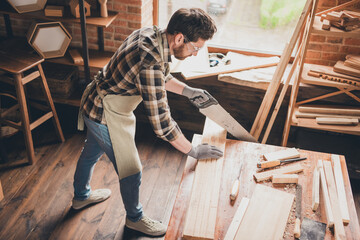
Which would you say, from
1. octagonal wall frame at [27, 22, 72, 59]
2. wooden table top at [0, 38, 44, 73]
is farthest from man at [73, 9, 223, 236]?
octagonal wall frame at [27, 22, 72, 59]

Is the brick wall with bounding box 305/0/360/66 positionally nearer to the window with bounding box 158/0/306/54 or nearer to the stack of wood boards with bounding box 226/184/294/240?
the window with bounding box 158/0/306/54

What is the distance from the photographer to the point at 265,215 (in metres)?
1.71

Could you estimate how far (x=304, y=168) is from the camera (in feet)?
6.63

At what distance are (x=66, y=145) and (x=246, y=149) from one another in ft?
6.19

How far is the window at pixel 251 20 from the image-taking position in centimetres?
319

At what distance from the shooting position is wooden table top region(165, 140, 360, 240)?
65.5 inches

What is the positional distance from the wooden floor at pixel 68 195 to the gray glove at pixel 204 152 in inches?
33.8

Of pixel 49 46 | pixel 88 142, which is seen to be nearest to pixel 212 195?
pixel 88 142

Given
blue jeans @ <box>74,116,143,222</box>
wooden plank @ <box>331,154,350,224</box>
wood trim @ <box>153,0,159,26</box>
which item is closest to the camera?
wooden plank @ <box>331,154,350,224</box>

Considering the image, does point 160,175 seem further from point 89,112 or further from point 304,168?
point 304,168

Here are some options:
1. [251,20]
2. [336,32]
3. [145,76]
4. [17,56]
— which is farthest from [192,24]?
[17,56]

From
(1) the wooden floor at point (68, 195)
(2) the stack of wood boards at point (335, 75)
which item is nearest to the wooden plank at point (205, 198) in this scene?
(1) the wooden floor at point (68, 195)

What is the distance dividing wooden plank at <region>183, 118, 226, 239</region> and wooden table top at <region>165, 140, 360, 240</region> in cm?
4

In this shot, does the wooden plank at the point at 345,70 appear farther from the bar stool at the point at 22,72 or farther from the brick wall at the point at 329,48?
the bar stool at the point at 22,72
